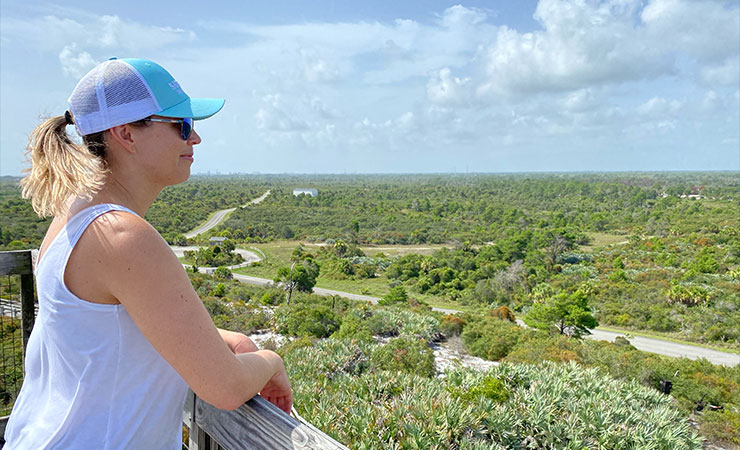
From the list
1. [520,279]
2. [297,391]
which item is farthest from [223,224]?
[297,391]

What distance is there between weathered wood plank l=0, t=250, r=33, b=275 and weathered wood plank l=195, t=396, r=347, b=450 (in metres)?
1.96

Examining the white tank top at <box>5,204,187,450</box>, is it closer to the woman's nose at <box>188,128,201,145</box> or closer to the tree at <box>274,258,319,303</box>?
the woman's nose at <box>188,128,201,145</box>

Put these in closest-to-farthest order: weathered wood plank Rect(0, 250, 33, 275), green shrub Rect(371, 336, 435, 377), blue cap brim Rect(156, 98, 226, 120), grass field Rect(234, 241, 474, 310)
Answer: blue cap brim Rect(156, 98, 226, 120) → weathered wood plank Rect(0, 250, 33, 275) → green shrub Rect(371, 336, 435, 377) → grass field Rect(234, 241, 474, 310)

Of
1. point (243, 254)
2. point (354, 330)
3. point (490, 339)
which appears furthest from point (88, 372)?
point (243, 254)

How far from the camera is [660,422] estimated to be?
590 cm

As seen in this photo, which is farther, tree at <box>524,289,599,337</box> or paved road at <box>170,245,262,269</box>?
paved road at <box>170,245,262,269</box>

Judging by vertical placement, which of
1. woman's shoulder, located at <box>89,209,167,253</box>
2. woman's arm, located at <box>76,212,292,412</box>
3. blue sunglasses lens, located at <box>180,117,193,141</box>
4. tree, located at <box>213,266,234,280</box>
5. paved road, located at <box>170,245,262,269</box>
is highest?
blue sunglasses lens, located at <box>180,117,193,141</box>

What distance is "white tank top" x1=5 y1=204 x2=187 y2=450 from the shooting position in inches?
38.8

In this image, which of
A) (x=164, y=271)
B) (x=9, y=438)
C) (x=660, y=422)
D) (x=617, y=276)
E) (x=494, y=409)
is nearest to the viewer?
(x=164, y=271)

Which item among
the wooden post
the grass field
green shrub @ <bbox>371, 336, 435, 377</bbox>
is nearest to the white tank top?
the wooden post

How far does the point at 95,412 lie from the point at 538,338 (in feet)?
59.2

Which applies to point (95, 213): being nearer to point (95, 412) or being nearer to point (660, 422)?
point (95, 412)

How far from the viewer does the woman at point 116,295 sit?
0.93m

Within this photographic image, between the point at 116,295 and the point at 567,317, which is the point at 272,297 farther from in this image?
the point at 116,295
